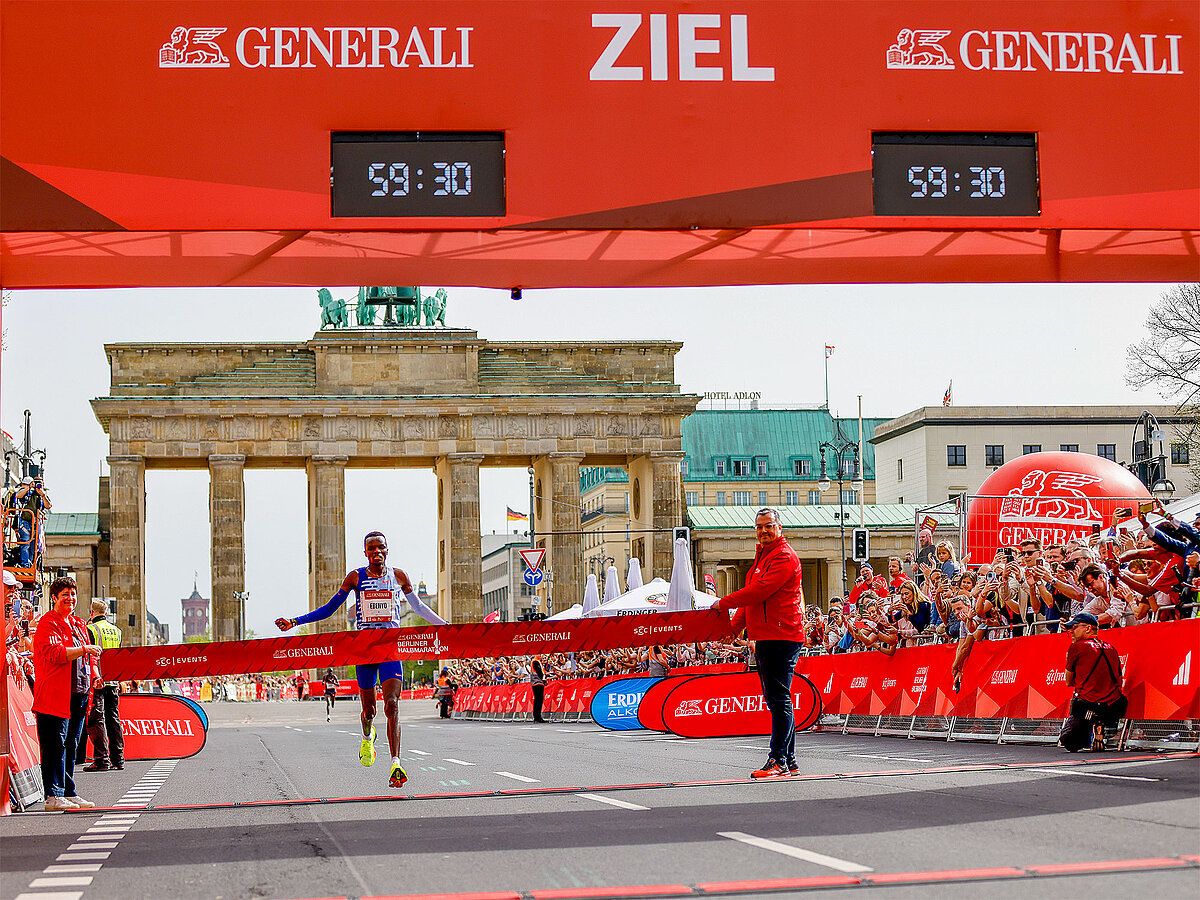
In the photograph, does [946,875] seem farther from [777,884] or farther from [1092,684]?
[1092,684]

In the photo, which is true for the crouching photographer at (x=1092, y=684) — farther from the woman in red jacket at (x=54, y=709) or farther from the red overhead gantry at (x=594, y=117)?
the woman in red jacket at (x=54, y=709)

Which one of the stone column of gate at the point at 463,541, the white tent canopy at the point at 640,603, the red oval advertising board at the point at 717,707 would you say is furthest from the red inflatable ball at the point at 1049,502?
the stone column of gate at the point at 463,541

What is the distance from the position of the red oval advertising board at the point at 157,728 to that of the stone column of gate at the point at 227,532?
71.6 meters

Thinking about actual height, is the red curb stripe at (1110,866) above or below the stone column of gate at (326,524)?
below

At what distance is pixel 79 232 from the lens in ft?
38.2

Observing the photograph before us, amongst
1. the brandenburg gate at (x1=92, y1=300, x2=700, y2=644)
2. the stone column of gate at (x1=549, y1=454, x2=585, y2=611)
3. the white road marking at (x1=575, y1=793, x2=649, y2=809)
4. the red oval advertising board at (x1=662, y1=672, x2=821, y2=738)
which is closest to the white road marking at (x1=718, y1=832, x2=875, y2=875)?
the white road marking at (x1=575, y1=793, x2=649, y2=809)

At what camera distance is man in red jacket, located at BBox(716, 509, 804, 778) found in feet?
41.9

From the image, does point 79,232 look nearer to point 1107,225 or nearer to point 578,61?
point 578,61

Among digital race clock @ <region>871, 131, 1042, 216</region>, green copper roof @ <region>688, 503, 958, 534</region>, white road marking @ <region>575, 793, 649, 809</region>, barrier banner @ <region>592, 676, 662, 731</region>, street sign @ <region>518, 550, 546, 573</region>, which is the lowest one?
barrier banner @ <region>592, 676, 662, 731</region>

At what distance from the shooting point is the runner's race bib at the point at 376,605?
44.9ft

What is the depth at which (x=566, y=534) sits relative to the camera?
9112 cm

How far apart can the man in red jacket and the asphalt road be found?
783 millimetres

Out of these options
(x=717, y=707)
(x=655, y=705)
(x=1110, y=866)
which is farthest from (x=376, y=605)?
(x=1110, y=866)

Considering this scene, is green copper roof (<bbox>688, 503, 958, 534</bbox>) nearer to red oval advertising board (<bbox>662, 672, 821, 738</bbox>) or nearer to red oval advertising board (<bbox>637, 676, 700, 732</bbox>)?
red oval advertising board (<bbox>637, 676, 700, 732</bbox>)
